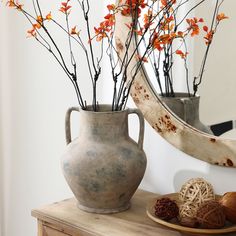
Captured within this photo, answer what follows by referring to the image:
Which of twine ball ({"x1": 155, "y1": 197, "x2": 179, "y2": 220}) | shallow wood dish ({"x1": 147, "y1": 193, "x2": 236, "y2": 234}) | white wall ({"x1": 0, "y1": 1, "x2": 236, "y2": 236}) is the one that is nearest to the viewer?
shallow wood dish ({"x1": 147, "y1": 193, "x2": 236, "y2": 234})

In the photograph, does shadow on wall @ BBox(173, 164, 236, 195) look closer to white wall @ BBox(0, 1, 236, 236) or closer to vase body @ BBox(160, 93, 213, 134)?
vase body @ BBox(160, 93, 213, 134)

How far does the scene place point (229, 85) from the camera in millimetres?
1625

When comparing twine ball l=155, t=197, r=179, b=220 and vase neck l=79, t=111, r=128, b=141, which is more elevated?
vase neck l=79, t=111, r=128, b=141

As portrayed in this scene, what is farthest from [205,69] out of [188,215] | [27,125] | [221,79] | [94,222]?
[27,125]

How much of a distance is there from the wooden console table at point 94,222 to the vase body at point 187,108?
0.29 m

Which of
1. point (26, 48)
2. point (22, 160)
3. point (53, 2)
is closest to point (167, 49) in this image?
point (53, 2)

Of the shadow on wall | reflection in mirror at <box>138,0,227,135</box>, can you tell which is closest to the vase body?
reflection in mirror at <box>138,0,227,135</box>

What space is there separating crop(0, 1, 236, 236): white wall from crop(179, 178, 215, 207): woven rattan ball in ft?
2.49

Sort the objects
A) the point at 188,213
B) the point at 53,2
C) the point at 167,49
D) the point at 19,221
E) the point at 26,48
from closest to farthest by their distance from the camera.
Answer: the point at 188,213, the point at 167,49, the point at 53,2, the point at 26,48, the point at 19,221

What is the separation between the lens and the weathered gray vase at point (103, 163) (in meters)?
1.63

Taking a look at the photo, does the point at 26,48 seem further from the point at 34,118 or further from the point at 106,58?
the point at 106,58

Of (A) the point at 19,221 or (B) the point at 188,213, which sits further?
Result: (A) the point at 19,221

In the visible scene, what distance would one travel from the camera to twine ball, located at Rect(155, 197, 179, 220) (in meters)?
1.56

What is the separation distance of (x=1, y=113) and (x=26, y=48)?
12.9 inches
